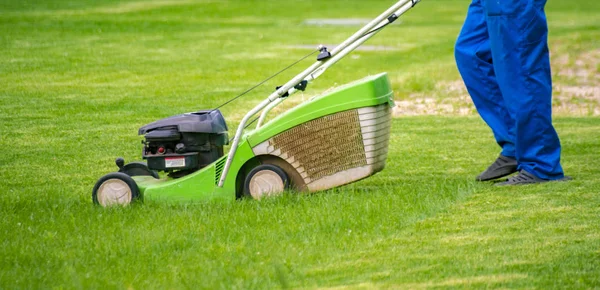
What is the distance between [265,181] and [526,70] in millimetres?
1609

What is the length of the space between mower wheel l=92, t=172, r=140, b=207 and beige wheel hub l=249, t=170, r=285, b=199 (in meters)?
0.63

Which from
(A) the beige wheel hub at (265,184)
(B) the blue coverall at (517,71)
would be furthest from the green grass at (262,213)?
(B) the blue coverall at (517,71)

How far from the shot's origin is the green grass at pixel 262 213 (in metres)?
4.12

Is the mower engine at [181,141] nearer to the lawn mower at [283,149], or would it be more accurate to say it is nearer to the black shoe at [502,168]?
the lawn mower at [283,149]

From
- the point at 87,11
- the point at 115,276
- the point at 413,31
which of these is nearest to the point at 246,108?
the point at 115,276

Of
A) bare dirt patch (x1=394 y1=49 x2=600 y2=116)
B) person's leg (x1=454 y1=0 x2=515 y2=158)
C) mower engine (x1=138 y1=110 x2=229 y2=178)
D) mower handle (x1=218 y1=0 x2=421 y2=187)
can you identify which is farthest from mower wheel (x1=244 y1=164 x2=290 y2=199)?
bare dirt patch (x1=394 y1=49 x2=600 y2=116)

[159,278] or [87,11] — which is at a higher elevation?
[87,11]

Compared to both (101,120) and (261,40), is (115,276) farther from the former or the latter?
(261,40)

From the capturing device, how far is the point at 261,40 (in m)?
17.2

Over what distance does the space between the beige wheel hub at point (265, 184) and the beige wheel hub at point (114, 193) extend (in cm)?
66

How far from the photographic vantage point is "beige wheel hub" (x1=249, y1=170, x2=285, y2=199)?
548cm

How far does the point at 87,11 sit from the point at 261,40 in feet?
21.3

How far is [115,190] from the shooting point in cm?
547

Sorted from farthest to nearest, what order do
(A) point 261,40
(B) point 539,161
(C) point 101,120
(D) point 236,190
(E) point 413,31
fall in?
(E) point 413,31 < (A) point 261,40 < (C) point 101,120 < (B) point 539,161 < (D) point 236,190
